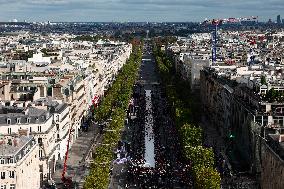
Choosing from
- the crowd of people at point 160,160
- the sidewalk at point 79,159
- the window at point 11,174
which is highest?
the window at point 11,174

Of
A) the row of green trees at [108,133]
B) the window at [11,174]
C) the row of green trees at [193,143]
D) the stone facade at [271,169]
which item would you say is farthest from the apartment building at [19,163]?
the stone facade at [271,169]

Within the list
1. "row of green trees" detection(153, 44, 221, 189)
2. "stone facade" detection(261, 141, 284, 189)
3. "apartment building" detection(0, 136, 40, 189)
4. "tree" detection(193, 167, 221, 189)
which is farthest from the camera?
"row of green trees" detection(153, 44, 221, 189)

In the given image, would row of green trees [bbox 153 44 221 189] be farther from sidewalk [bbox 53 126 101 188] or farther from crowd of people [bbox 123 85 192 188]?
sidewalk [bbox 53 126 101 188]

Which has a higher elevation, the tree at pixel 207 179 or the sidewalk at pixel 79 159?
the tree at pixel 207 179

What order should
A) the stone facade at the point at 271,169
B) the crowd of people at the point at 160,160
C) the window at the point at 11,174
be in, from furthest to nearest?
the crowd of people at the point at 160,160 < the window at the point at 11,174 < the stone facade at the point at 271,169

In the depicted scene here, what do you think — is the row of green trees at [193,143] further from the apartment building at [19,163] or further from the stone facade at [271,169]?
Result: the apartment building at [19,163]

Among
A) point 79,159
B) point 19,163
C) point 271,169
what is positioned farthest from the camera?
point 79,159

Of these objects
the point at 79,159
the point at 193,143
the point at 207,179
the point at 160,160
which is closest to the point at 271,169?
the point at 207,179

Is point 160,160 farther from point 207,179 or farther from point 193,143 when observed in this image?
point 207,179

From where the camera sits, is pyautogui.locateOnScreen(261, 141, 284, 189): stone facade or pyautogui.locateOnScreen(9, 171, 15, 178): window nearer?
pyautogui.locateOnScreen(261, 141, 284, 189): stone facade

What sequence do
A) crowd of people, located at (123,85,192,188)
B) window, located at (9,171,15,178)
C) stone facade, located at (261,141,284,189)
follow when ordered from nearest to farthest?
1. stone facade, located at (261,141,284,189)
2. window, located at (9,171,15,178)
3. crowd of people, located at (123,85,192,188)

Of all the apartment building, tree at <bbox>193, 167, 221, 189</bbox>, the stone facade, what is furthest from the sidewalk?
the stone facade

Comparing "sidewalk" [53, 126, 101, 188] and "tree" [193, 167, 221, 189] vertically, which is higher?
"tree" [193, 167, 221, 189]
